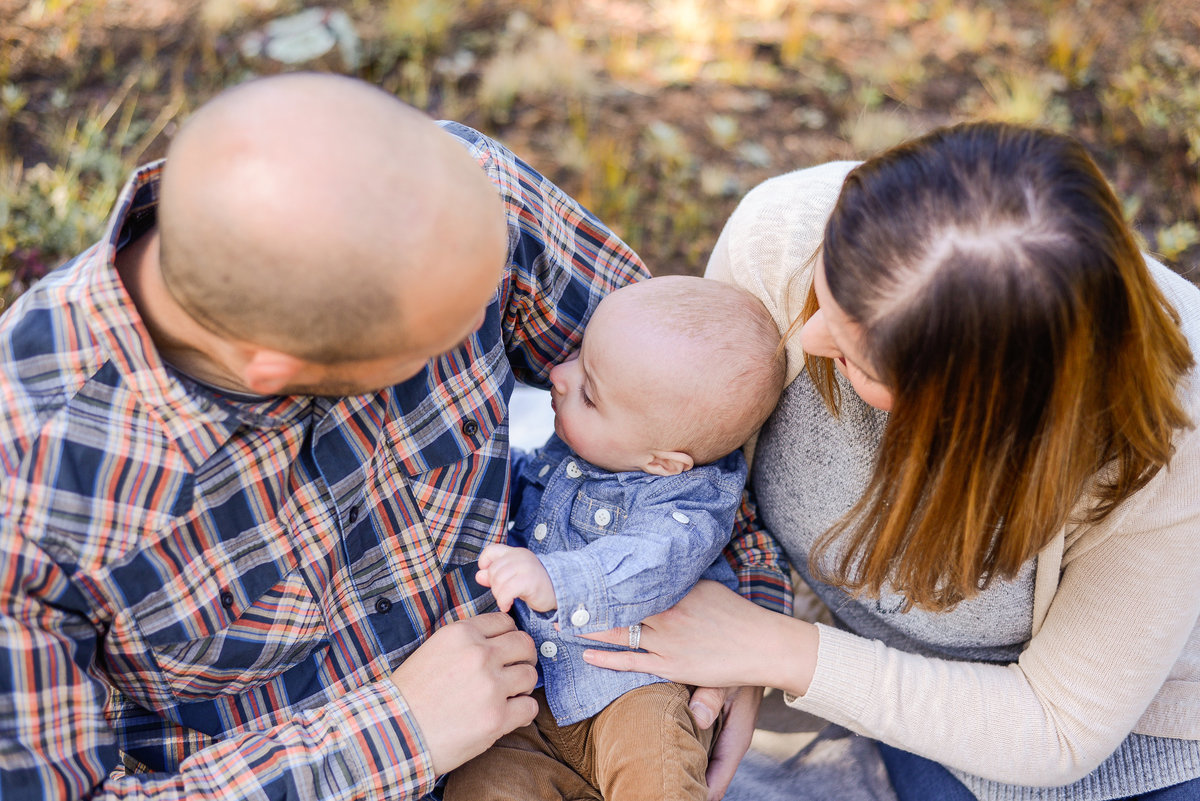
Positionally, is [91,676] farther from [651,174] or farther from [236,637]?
[651,174]

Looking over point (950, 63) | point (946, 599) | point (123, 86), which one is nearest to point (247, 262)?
point (946, 599)

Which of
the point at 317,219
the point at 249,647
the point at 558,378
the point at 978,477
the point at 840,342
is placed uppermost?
the point at 317,219

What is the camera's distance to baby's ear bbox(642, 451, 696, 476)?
1.86 metres

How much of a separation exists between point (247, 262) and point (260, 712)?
851 mm

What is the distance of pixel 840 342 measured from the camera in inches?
56.7

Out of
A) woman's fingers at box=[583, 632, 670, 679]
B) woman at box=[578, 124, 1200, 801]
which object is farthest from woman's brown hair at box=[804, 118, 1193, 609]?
woman's fingers at box=[583, 632, 670, 679]

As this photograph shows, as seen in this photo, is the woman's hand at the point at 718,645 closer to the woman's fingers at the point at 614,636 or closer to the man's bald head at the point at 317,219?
the woman's fingers at the point at 614,636

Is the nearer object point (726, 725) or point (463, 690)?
point (463, 690)

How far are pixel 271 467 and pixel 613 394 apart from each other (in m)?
0.67

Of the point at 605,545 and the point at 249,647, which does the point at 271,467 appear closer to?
the point at 249,647

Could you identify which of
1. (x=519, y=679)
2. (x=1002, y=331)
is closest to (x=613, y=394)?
(x=519, y=679)

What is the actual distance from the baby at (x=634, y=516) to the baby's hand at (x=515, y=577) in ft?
0.10

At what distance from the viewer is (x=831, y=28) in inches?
187

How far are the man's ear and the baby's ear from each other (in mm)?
789
